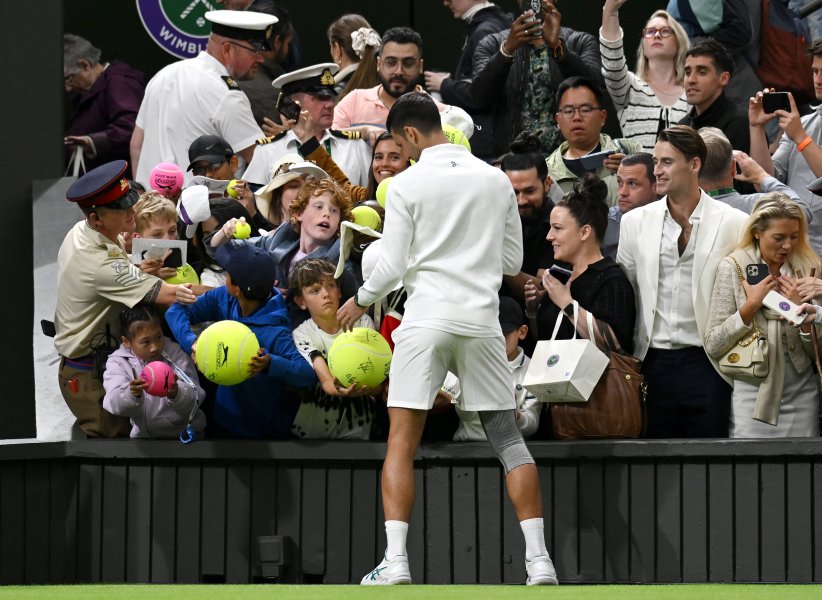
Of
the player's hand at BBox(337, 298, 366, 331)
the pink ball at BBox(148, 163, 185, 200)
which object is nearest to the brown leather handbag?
the player's hand at BBox(337, 298, 366, 331)

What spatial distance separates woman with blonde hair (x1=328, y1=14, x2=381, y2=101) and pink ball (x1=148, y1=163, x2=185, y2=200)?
2011 millimetres

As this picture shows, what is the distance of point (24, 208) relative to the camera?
983 cm

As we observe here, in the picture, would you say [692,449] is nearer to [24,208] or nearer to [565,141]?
[565,141]

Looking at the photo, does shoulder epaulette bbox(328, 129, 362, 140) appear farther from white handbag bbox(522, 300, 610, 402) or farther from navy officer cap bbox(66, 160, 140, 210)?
white handbag bbox(522, 300, 610, 402)

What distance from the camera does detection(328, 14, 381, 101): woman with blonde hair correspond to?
426 inches

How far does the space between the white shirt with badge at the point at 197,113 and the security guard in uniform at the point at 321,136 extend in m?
0.46

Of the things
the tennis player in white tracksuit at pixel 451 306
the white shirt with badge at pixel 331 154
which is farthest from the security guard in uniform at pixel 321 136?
the tennis player in white tracksuit at pixel 451 306

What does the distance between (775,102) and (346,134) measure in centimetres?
251

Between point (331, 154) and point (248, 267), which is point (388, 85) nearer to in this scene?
point (331, 154)

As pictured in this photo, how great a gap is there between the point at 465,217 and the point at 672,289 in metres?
1.49

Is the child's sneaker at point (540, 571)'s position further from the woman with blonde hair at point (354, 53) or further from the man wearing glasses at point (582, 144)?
the woman with blonde hair at point (354, 53)

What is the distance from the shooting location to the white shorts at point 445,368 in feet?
22.7

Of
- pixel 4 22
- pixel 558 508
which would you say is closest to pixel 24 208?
pixel 4 22

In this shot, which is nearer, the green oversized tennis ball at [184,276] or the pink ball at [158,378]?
the pink ball at [158,378]
